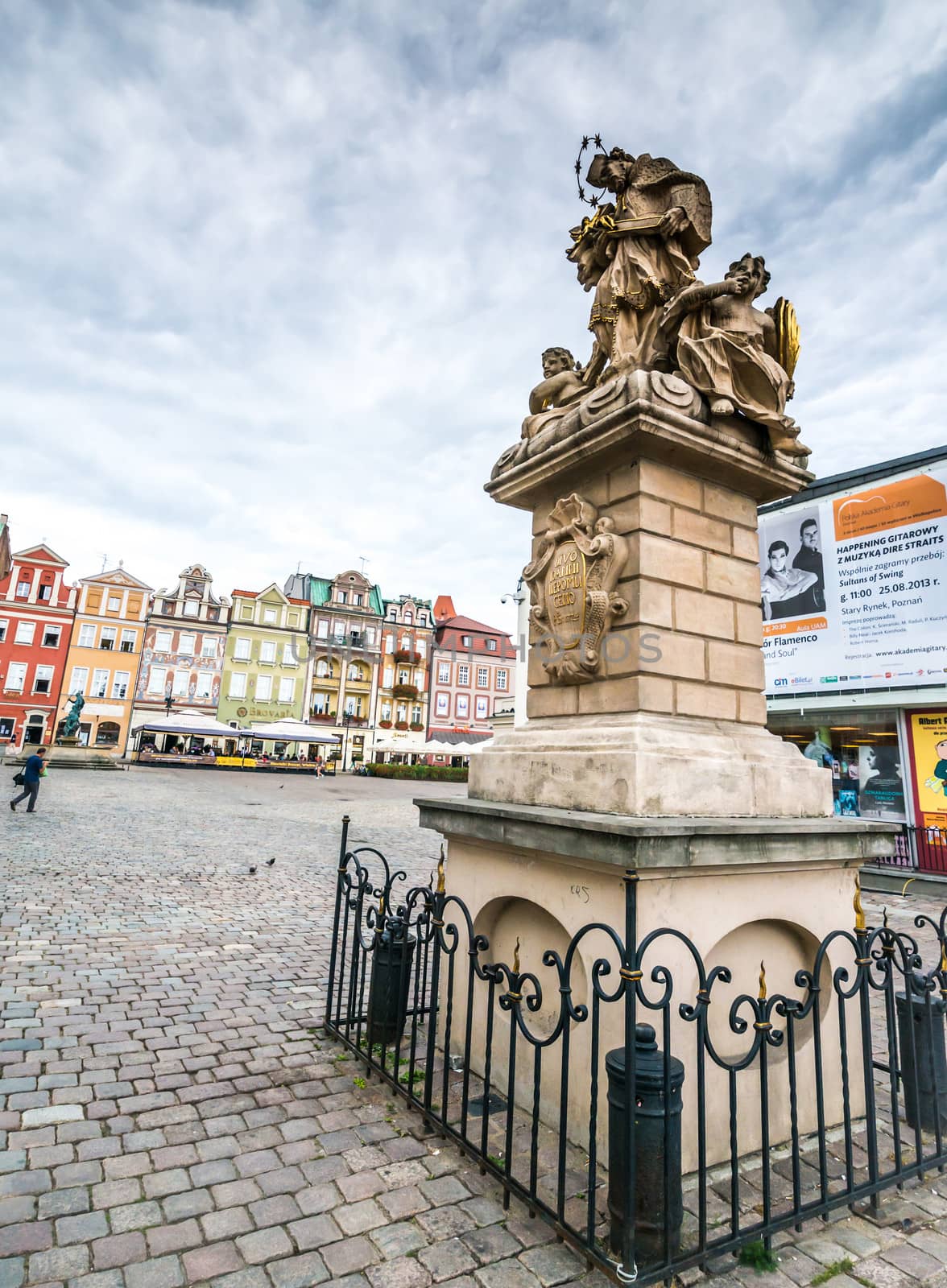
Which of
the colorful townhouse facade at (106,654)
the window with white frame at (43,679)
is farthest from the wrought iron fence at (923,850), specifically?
the window with white frame at (43,679)

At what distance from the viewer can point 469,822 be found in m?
3.85

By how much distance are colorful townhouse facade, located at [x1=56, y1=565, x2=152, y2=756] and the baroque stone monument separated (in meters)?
48.0

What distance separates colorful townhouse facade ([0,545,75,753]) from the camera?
44219 millimetres

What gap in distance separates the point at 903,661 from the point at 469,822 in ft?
41.5

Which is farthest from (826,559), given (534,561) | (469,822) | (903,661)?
(469,822)

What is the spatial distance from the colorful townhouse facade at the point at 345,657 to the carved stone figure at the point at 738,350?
5129 cm

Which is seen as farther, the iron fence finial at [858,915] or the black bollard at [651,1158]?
the iron fence finial at [858,915]

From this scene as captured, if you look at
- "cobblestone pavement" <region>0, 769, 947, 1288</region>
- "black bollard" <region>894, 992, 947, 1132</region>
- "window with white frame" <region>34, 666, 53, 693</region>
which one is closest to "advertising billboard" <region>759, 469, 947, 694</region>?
"black bollard" <region>894, 992, 947, 1132</region>

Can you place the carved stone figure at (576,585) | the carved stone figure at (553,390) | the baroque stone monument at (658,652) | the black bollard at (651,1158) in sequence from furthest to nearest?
1. the carved stone figure at (553,390)
2. the carved stone figure at (576,585)
3. the baroque stone monument at (658,652)
4. the black bollard at (651,1158)

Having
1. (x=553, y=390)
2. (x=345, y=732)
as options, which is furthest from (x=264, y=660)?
(x=553, y=390)

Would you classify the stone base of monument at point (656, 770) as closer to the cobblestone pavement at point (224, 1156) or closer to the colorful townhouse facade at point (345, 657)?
the cobblestone pavement at point (224, 1156)

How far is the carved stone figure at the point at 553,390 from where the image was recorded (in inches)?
186

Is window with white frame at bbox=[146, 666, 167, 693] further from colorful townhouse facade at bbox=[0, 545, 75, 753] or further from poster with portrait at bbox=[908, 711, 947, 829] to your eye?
poster with portrait at bbox=[908, 711, 947, 829]

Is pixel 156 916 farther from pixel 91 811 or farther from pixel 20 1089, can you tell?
pixel 91 811
